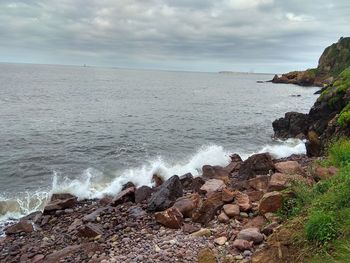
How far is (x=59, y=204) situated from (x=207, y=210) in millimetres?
6946

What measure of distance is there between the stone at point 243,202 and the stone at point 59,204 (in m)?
7.32

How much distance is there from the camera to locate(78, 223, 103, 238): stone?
10594 mm

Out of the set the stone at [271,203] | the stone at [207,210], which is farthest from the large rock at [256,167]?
the stone at [271,203]

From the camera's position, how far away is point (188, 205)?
10.7 meters

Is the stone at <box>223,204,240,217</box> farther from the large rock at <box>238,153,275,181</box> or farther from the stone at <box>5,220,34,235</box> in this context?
the stone at <box>5,220,34,235</box>

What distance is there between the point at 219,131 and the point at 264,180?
2329 centimetres

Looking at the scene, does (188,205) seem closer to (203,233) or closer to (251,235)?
(203,233)

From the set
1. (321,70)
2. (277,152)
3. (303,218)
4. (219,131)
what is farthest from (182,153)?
(321,70)

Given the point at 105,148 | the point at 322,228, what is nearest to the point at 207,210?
the point at 322,228

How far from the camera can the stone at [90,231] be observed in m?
10.6

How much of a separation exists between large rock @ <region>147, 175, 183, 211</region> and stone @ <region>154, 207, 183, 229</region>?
1.30 metres

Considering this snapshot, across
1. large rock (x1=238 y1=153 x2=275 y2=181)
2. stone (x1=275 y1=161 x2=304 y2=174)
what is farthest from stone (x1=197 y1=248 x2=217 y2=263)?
large rock (x1=238 y1=153 x2=275 y2=181)

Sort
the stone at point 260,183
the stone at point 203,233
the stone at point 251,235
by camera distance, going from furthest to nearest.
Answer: the stone at point 260,183
the stone at point 203,233
the stone at point 251,235

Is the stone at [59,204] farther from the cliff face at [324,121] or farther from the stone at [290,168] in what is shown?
the cliff face at [324,121]
